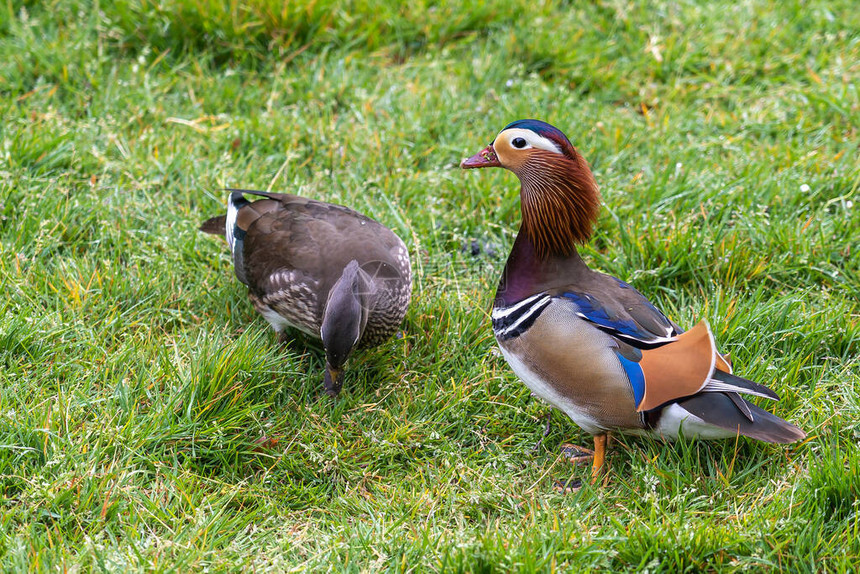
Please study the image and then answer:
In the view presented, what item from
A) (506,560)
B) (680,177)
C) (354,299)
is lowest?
(506,560)

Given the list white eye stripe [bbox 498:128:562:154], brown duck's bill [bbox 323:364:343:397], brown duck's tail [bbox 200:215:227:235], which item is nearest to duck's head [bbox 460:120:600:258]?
white eye stripe [bbox 498:128:562:154]

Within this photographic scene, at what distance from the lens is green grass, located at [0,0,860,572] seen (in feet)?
9.83

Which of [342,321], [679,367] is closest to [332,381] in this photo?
[342,321]

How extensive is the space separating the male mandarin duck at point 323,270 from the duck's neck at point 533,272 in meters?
0.53

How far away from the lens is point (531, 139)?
3.43m

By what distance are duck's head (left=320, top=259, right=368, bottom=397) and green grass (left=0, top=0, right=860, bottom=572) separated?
278 mm

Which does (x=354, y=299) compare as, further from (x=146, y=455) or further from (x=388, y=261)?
(x=146, y=455)

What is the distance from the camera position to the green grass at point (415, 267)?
3.00 m

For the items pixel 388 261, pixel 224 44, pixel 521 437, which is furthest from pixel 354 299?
pixel 224 44

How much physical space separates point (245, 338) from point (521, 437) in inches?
47.0

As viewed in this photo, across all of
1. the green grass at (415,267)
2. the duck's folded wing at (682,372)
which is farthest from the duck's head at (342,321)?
the duck's folded wing at (682,372)

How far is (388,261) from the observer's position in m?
3.85

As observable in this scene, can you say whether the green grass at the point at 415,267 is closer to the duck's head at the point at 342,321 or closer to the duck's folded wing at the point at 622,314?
the duck's head at the point at 342,321

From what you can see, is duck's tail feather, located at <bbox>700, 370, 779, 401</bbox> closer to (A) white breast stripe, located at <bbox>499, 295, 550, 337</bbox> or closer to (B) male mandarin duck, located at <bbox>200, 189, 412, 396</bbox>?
(A) white breast stripe, located at <bbox>499, 295, 550, 337</bbox>
